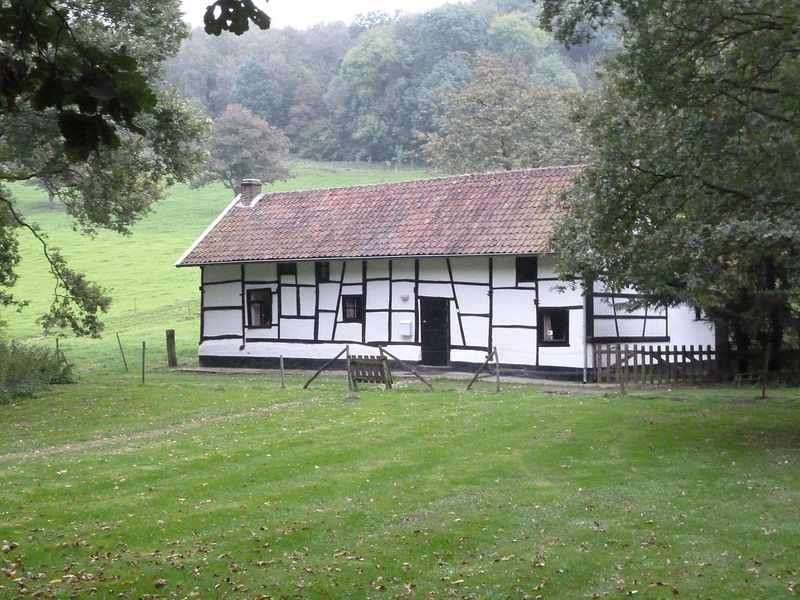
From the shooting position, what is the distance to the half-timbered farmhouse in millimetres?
26266

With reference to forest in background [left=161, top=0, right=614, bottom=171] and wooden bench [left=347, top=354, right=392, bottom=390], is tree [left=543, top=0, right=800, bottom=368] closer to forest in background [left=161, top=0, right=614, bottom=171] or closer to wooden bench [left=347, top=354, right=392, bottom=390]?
wooden bench [left=347, top=354, right=392, bottom=390]

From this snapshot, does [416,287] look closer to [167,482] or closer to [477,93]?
[167,482]

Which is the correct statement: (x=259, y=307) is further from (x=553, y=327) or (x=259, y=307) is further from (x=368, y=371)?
(x=553, y=327)

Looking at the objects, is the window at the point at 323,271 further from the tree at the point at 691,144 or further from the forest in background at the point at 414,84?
the tree at the point at 691,144

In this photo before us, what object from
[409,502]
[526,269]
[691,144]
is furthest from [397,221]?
[409,502]

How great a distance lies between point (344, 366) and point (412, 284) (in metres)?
3.49

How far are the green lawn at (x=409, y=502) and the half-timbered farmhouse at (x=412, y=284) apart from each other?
22.0 ft

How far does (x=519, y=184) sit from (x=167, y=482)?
1892 cm

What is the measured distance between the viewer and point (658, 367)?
24703mm

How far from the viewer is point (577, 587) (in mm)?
8219

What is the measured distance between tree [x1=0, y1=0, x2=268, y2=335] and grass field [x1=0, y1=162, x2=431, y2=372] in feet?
13.9

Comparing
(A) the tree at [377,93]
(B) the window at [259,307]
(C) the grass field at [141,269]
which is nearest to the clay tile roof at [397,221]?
(B) the window at [259,307]

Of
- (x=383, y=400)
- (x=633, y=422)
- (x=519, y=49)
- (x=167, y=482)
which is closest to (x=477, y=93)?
(x=519, y=49)

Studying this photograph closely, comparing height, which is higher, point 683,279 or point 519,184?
point 519,184
